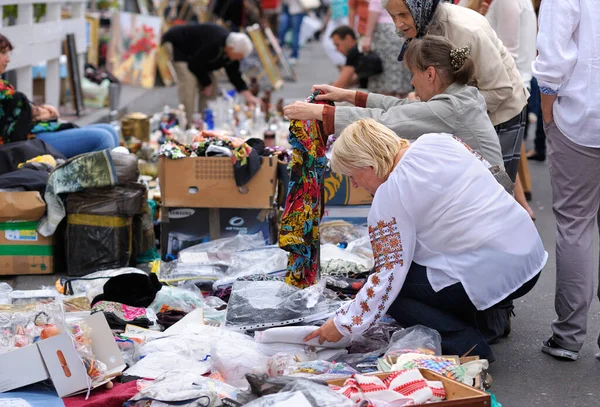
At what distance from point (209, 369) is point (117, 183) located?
215 centimetres

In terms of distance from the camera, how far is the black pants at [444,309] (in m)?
4.10

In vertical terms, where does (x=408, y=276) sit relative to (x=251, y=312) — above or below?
above

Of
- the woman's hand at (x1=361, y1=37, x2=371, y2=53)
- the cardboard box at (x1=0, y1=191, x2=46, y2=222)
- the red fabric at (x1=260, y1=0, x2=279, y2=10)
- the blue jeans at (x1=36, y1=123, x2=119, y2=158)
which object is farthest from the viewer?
the red fabric at (x1=260, y1=0, x2=279, y2=10)

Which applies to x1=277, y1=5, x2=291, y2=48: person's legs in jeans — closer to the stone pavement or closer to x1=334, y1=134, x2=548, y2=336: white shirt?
the stone pavement

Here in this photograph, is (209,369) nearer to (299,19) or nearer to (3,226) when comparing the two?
(3,226)

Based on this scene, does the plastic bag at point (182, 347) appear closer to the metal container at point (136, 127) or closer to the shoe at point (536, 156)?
the metal container at point (136, 127)

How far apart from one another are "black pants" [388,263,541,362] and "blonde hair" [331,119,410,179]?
473 mm

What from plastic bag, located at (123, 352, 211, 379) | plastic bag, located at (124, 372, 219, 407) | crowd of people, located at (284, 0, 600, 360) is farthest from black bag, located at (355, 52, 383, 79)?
plastic bag, located at (124, 372, 219, 407)

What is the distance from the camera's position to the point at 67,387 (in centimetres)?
377

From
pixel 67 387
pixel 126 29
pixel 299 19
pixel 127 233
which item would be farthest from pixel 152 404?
pixel 299 19

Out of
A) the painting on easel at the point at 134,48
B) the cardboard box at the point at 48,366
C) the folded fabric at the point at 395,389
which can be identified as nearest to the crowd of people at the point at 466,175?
the folded fabric at the point at 395,389

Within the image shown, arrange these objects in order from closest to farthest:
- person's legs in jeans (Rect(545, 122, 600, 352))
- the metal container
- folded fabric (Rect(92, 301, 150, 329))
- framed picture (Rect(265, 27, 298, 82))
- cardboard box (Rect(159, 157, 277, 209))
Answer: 1. person's legs in jeans (Rect(545, 122, 600, 352))
2. folded fabric (Rect(92, 301, 150, 329))
3. cardboard box (Rect(159, 157, 277, 209))
4. the metal container
5. framed picture (Rect(265, 27, 298, 82))

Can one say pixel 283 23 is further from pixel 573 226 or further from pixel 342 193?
pixel 573 226

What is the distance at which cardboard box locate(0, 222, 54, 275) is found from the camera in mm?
5871
